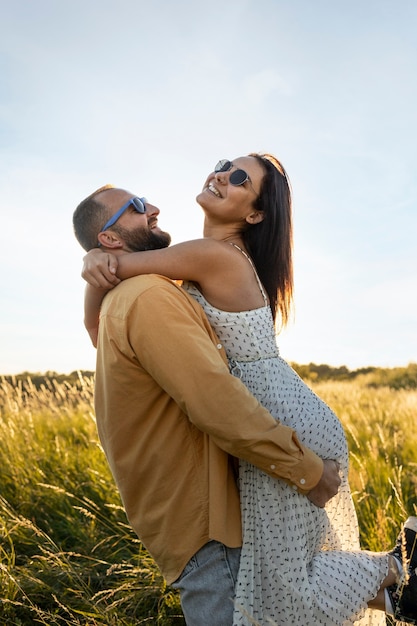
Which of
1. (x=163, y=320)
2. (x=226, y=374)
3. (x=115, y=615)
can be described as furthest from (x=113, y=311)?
(x=115, y=615)

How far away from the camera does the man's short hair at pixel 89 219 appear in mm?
3244

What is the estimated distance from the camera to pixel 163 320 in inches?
95.2

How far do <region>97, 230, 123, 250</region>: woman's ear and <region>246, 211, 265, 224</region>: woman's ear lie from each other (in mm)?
704

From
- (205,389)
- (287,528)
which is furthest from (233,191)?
(287,528)

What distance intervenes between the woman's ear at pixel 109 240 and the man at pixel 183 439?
52 centimetres

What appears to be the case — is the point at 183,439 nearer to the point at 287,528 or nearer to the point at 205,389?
the point at 205,389

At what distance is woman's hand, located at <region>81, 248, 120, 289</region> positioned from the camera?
9.30 ft

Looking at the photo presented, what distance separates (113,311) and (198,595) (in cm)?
122

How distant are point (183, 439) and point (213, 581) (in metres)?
0.59

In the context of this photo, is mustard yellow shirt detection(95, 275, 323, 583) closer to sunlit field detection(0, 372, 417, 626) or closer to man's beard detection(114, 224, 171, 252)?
man's beard detection(114, 224, 171, 252)

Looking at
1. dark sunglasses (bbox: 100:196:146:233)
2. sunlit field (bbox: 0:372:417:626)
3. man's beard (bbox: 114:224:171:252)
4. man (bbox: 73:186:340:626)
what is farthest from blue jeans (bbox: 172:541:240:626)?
dark sunglasses (bbox: 100:196:146:233)

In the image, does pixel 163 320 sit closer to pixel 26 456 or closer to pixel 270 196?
pixel 270 196

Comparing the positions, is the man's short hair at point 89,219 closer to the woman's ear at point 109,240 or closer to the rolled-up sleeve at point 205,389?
the woman's ear at point 109,240

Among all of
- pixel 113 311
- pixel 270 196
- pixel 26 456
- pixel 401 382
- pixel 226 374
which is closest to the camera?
pixel 226 374
